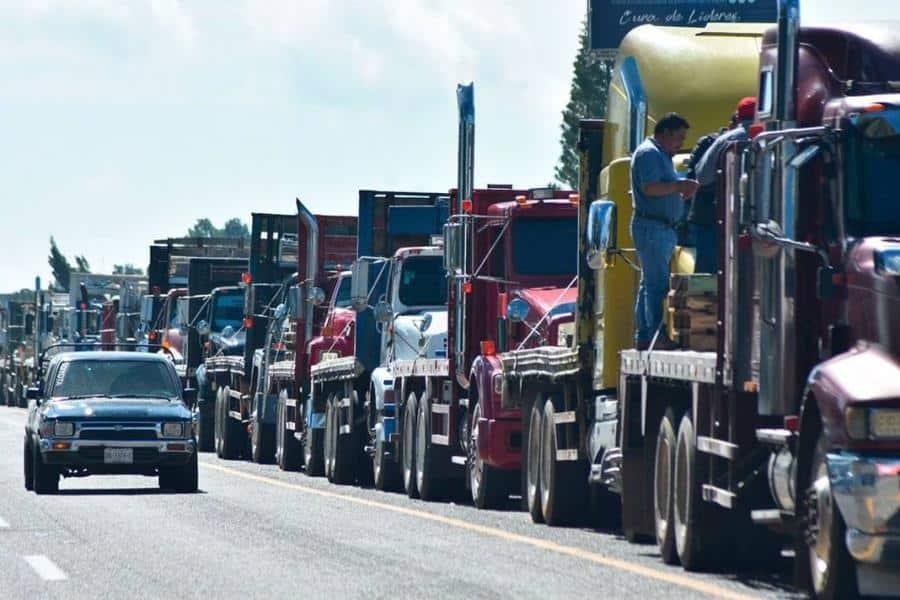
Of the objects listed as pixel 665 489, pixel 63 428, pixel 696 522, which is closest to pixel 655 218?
pixel 665 489

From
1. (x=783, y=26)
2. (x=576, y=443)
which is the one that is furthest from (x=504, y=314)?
(x=783, y=26)

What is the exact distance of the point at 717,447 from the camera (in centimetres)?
1380

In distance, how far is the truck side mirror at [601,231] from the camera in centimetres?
1594

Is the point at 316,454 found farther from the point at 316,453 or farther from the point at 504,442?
the point at 504,442

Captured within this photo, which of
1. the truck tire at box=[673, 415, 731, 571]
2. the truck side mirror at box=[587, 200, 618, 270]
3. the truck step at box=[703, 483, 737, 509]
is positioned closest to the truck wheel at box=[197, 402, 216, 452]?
the truck side mirror at box=[587, 200, 618, 270]

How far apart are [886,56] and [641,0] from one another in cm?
4355

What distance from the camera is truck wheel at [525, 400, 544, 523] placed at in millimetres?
19688

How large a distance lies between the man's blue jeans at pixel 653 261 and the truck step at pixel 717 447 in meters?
2.00

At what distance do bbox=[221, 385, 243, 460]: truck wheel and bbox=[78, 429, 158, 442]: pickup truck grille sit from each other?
42.3 feet

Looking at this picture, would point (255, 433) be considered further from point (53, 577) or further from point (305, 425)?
point (53, 577)

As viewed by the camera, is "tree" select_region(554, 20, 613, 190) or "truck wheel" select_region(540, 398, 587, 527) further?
"tree" select_region(554, 20, 613, 190)

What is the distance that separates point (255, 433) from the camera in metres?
36.2

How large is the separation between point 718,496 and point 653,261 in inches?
109

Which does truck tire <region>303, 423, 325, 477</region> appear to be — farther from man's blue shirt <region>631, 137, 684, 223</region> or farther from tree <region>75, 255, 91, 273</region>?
tree <region>75, 255, 91, 273</region>
